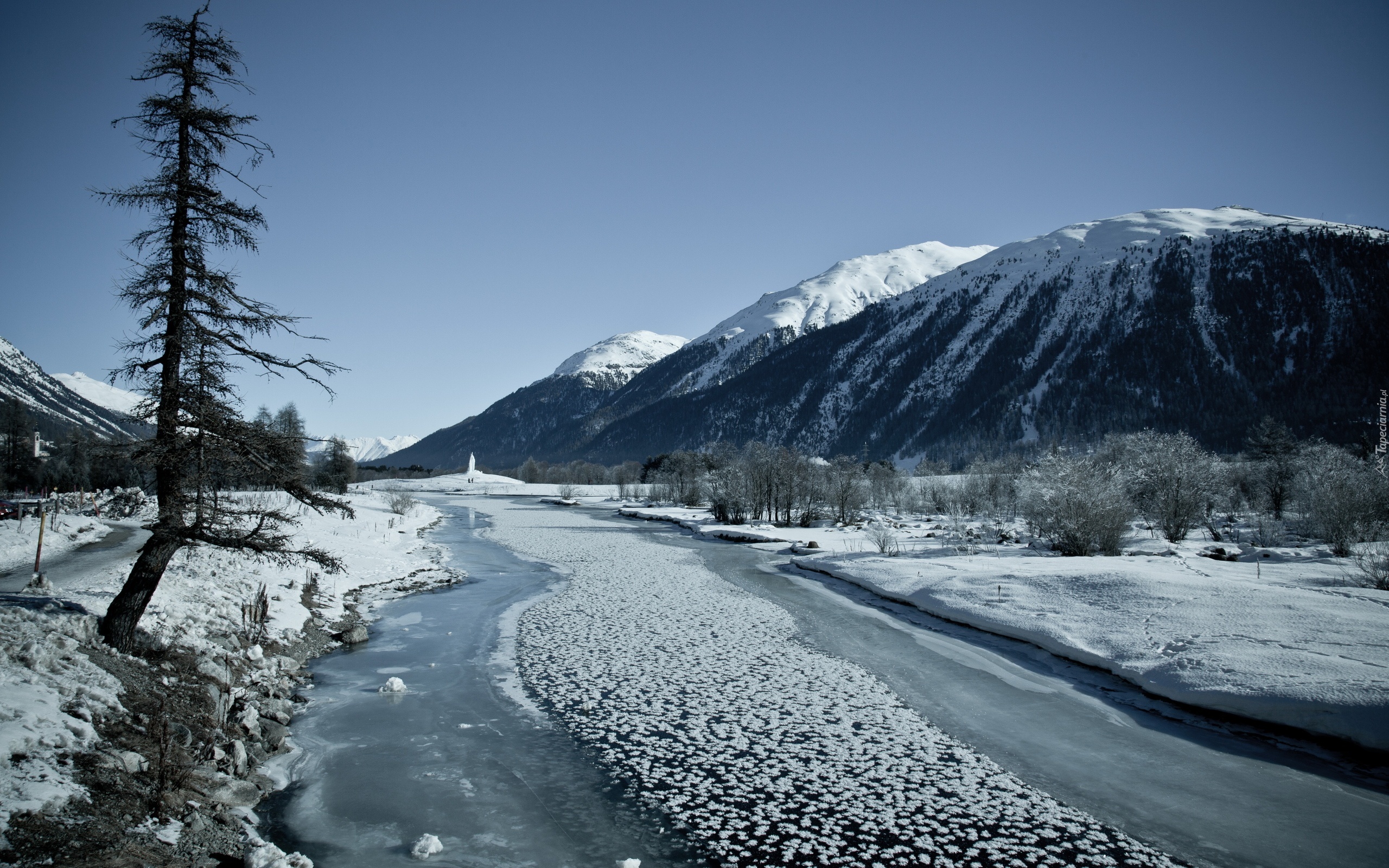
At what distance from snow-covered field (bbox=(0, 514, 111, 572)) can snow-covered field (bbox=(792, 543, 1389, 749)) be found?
2702 cm

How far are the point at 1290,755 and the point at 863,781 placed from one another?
7.37 metres

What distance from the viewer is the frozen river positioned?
802cm

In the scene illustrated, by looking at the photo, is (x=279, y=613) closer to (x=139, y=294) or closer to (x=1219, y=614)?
(x=139, y=294)

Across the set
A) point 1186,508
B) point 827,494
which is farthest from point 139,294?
point 827,494

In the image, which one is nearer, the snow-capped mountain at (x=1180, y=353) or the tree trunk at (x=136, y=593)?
the tree trunk at (x=136, y=593)

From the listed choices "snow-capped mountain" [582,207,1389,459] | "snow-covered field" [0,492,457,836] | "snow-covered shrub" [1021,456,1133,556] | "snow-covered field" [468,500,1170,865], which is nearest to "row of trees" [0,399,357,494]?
"snow-covered field" [0,492,457,836]

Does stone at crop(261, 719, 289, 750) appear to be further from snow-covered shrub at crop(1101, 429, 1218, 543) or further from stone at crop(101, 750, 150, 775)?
snow-covered shrub at crop(1101, 429, 1218, 543)

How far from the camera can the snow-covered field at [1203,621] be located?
1227 centimetres

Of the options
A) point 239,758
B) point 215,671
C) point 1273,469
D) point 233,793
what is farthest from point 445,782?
point 1273,469

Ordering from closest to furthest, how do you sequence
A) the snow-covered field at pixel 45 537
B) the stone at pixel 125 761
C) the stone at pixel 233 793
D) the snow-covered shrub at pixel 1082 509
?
1. the stone at pixel 125 761
2. the stone at pixel 233 793
3. the snow-covered field at pixel 45 537
4. the snow-covered shrub at pixel 1082 509

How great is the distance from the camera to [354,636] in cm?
1744

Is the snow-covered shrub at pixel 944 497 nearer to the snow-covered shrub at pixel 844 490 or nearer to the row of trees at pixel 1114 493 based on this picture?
the row of trees at pixel 1114 493

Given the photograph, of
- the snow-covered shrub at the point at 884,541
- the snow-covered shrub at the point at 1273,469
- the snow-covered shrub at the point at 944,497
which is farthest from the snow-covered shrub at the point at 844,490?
the snow-covered shrub at the point at 1273,469

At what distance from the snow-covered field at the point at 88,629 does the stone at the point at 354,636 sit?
1.11m
